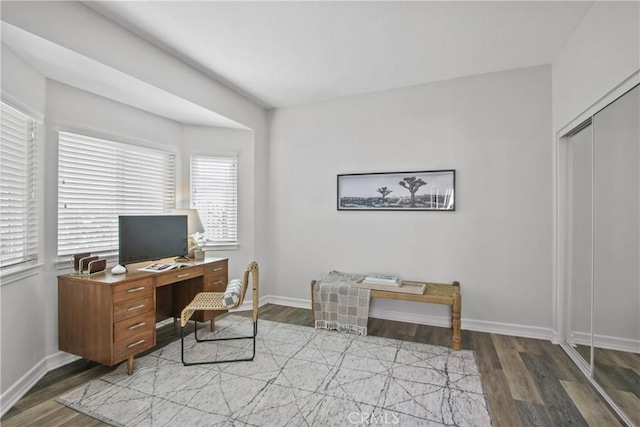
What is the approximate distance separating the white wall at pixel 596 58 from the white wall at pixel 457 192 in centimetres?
32

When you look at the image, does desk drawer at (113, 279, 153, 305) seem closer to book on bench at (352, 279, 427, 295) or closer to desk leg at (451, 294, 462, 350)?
book on bench at (352, 279, 427, 295)

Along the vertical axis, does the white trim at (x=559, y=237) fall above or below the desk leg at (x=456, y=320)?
above

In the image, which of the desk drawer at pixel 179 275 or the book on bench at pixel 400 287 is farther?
the book on bench at pixel 400 287

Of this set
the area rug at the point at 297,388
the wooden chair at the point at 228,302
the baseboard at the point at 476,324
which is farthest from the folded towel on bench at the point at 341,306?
the wooden chair at the point at 228,302

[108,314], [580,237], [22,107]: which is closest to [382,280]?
[580,237]

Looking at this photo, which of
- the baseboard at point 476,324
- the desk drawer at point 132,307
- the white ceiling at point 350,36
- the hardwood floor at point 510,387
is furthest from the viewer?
the baseboard at point 476,324

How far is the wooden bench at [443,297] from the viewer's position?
2.86 metres

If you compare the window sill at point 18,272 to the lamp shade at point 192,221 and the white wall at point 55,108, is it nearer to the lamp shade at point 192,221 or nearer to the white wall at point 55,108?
the white wall at point 55,108

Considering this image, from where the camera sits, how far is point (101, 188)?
10.1 feet

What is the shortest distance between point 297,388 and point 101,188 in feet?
8.84

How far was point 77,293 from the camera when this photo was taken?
2.47 m

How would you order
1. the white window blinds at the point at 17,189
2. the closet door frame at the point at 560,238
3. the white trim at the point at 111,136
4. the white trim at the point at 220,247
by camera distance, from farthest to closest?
the white trim at the point at 220,247, the closet door frame at the point at 560,238, the white trim at the point at 111,136, the white window blinds at the point at 17,189

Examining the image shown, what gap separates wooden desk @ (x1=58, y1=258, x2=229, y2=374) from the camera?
7.72ft

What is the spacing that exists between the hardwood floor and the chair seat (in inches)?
27.6
